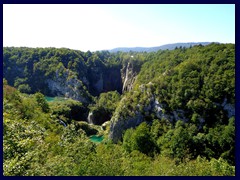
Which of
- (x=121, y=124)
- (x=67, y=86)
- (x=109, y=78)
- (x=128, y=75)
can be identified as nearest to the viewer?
(x=121, y=124)

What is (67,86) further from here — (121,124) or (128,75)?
(121,124)

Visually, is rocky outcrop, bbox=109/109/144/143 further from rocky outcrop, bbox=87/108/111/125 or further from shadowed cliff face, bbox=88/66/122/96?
shadowed cliff face, bbox=88/66/122/96

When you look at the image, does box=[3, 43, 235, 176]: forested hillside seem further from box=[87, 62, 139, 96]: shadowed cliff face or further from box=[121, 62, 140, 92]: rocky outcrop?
box=[87, 62, 139, 96]: shadowed cliff face

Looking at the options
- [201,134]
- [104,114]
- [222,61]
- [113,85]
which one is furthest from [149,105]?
[113,85]

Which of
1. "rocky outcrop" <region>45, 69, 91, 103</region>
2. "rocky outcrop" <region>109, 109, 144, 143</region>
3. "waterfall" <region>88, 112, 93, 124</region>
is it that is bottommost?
"waterfall" <region>88, 112, 93, 124</region>

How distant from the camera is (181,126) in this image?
31859mm

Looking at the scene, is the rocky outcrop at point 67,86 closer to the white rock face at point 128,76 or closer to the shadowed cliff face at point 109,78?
the shadowed cliff face at point 109,78

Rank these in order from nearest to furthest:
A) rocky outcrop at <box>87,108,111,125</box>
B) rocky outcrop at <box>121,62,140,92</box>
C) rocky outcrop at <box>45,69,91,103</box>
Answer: rocky outcrop at <box>87,108,111,125</box> → rocky outcrop at <box>45,69,91,103</box> → rocky outcrop at <box>121,62,140,92</box>

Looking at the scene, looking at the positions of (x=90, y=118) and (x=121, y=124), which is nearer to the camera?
(x=121, y=124)

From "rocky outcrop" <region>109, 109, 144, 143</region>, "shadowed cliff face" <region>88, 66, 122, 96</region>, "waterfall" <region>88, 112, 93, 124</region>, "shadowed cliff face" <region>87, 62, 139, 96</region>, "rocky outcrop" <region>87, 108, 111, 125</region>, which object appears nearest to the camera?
"rocky outcrop" <region>109, 109, 144, 143</region>

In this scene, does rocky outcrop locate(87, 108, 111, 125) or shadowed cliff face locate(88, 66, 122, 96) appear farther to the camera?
shadowed cliff face locate(88, 66, 122, 96)

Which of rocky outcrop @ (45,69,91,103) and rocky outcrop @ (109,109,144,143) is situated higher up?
rocky outcrop @ (45,69,91,103)

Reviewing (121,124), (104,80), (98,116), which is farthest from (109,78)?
(121,124)

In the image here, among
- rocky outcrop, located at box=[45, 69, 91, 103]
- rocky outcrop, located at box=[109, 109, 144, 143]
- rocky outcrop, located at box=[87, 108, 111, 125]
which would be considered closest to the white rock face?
rocky outcrop, located at box=[45, 69, 91, 103]
